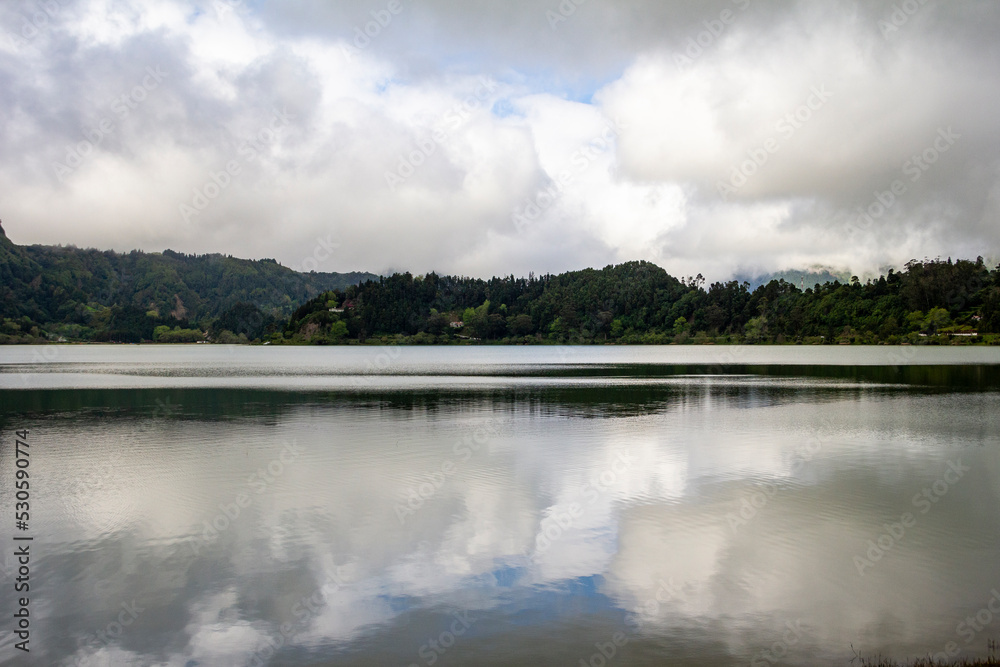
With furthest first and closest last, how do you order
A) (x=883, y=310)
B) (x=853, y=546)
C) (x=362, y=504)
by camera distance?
(x=883, y=310) → (x=362, y=504) → (x=853, y=546)

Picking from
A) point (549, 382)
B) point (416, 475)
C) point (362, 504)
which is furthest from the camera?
point (549, 382)

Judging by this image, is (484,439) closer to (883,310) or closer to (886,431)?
(886,431)

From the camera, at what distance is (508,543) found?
13.8 meters

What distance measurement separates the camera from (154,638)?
9562mm

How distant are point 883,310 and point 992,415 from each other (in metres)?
176

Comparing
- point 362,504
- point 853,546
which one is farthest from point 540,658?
point 362,504
